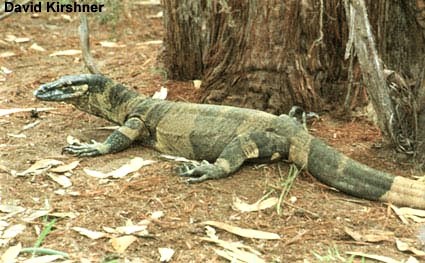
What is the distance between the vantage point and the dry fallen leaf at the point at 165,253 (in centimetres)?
403

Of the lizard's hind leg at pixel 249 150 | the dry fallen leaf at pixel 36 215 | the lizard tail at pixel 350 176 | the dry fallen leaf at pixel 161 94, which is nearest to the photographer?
the dry fallen leaf at pixel 36 215

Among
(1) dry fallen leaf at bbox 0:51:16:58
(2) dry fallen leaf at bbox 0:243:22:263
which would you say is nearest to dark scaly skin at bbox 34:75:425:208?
(2) dry fallen leaf at bbox 0:243:22:263

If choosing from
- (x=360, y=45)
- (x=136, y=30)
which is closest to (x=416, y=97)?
(x=360, y=45)

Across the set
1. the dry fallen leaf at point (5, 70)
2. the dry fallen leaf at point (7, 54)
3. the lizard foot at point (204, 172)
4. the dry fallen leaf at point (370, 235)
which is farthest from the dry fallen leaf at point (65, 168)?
the dry fallen leaf at point (7, 54)

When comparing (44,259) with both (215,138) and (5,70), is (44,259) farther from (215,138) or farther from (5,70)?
(5,70)

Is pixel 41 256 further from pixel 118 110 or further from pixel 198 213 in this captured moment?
pixel 118 110

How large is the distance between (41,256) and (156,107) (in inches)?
82.7

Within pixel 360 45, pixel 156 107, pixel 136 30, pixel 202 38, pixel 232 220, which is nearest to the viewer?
pixel 232 220

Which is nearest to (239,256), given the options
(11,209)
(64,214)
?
(64,214)

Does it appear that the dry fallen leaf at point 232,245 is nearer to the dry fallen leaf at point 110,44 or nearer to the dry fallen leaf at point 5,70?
the dry fallen leaf at point 5,70

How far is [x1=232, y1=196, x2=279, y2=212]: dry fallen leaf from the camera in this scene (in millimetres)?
4625

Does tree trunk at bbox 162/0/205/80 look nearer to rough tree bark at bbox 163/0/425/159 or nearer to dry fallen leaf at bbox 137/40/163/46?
rough tree bark at bbox 163/0/425/159

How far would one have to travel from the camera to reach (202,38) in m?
6.73

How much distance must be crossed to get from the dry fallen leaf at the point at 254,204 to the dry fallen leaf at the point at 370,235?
559 millimetres
